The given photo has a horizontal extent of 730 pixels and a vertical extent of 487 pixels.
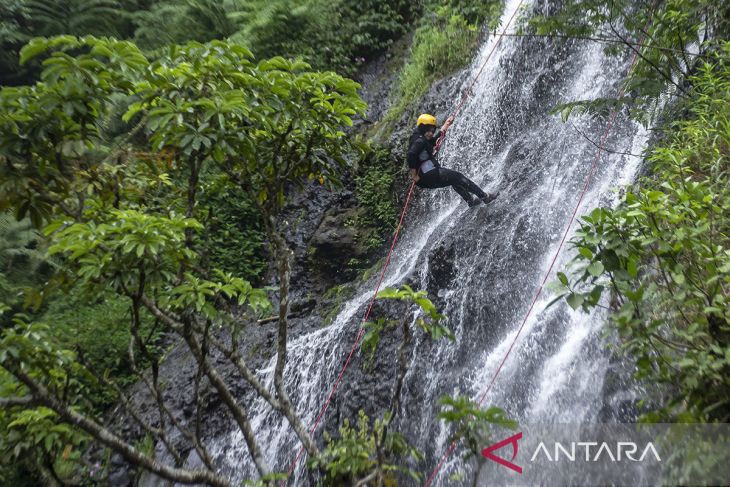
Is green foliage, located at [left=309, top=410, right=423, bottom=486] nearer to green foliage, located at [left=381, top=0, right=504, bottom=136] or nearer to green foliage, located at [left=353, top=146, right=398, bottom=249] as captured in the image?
green foliage, located at [left=353, top=146, right=398, bottom=249]

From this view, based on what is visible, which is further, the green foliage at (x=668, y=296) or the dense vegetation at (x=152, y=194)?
the dense vegetation at (x=152, y=194)

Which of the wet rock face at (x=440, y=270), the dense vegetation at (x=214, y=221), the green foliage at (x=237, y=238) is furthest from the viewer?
the green foliage at (x=237, y=238)

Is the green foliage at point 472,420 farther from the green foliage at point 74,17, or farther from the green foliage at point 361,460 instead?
the green foliage at point 74,17

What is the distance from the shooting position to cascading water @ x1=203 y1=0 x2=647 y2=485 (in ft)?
17.2

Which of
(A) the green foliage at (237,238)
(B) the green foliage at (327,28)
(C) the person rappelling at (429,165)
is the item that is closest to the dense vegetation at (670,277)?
(C) the person rappelling at (429,165)

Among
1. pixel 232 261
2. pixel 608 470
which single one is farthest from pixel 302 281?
pixel 608 470

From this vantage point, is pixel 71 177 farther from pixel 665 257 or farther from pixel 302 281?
pixel 302 281

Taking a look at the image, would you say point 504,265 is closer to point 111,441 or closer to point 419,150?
point 419,150

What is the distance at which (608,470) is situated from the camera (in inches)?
148

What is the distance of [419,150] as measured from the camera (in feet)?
23.7

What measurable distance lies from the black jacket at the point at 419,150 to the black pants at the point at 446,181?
0.45 ft

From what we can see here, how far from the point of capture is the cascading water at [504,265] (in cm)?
525

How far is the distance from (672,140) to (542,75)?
3747 millimetres

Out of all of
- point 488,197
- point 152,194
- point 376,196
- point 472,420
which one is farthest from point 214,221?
point 376,196
